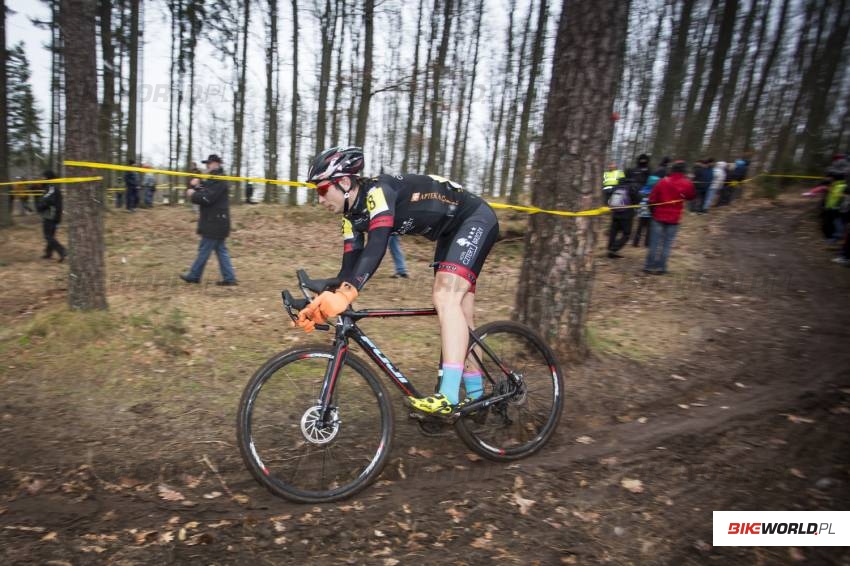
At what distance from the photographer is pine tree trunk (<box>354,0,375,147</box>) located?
16.8 meters

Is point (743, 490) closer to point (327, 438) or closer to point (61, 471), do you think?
point (327, 438)

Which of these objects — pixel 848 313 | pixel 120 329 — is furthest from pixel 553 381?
pixel 848 313

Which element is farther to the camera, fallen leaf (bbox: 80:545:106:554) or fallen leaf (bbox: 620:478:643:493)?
fallen leaf (bbox: 620:478:643:493)

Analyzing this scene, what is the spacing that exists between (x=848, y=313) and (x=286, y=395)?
8487 millimetres

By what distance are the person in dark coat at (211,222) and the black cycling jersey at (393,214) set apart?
5.76 metres

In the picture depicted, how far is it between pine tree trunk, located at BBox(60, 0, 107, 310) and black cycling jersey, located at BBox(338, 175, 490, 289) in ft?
12.0

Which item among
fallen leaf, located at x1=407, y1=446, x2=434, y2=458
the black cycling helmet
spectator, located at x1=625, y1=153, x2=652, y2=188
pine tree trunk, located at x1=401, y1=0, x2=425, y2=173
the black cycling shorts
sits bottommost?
fallen leaf, located at x1=407, y1=446, x2=434, y2=458

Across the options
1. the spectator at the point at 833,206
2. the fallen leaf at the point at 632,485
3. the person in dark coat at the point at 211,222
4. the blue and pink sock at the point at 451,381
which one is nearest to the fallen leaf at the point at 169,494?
the blue and pink sock at the point at 451,381

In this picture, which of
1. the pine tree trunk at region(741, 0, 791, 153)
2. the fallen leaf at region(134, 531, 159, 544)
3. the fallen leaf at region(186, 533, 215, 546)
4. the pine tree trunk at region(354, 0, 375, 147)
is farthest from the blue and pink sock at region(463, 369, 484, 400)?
the pine tree trunk at region(741, 0, 791, 153)

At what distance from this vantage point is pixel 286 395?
3.45m

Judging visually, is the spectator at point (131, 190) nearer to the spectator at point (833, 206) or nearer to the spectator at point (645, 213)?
the spectator at point (645, 213)

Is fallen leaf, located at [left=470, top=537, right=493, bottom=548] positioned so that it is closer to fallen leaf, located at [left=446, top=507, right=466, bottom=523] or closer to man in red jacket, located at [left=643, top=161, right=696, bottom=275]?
fallen leaf, located at [left=446, top=507, right=466, bottom=523]

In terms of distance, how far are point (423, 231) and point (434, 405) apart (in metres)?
1.32

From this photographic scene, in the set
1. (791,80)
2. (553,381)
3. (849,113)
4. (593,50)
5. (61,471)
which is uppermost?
(791,80)
